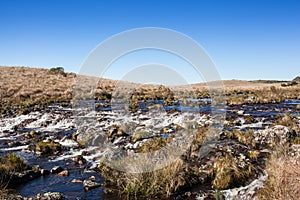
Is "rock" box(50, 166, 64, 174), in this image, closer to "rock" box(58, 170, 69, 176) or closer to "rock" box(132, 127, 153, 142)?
"rock" box(58, 170, 69, 176)

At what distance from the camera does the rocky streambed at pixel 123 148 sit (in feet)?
28.9

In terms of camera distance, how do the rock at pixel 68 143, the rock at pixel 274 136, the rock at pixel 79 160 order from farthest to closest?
the rock at pixel 68 143 < the rock at pixel 274 136 < the rock at pixel 79 160

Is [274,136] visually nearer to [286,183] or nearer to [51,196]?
[286,183]

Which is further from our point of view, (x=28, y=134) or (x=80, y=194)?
(x=28, y=134)

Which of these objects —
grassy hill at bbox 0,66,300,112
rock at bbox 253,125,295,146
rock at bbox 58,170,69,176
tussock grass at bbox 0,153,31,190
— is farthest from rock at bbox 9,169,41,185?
grassy hill at bbox 0,66,300,112

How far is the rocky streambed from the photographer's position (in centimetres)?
882

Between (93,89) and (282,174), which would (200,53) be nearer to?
(282,174)

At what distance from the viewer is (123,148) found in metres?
13.5

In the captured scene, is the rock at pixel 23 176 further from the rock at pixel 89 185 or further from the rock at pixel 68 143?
the rock at pixel 68 143

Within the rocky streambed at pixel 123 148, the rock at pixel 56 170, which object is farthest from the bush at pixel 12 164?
the rock at pixel 56 170

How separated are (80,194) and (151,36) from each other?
8.03m

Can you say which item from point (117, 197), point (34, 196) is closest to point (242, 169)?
point (117, 197)

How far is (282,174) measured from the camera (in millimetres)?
6230

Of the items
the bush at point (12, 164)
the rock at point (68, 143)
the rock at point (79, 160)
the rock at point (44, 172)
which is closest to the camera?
the bush at point (12, 164)
